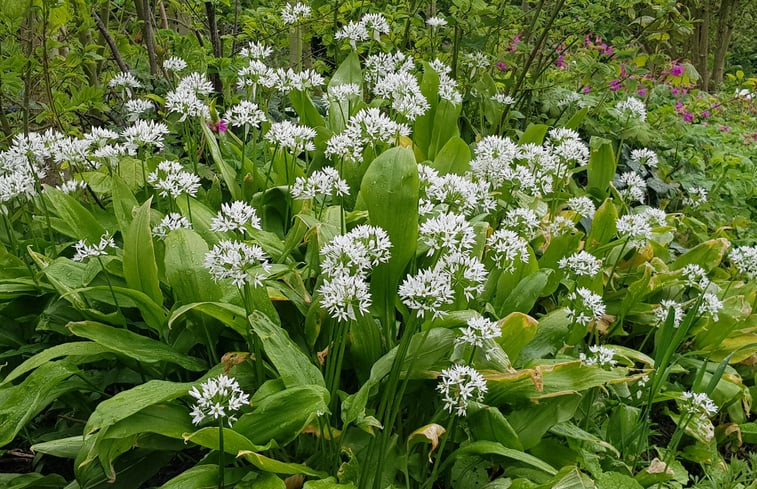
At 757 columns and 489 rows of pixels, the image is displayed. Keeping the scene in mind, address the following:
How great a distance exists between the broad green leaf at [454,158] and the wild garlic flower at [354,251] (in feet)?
4.93

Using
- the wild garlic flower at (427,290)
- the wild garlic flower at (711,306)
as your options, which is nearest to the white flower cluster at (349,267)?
the wild garlic flower at (427,290)

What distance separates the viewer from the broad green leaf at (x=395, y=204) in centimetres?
216

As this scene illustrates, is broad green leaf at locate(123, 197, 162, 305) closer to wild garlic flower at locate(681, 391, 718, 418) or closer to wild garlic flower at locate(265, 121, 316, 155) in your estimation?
wild garlic flower at locate(265, 121, 316, 155)

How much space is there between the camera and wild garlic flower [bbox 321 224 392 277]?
65.5 inches

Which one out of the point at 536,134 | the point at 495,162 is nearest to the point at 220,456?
the point at 495,162

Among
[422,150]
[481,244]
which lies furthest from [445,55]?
[481,244]

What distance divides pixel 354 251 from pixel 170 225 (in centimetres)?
76

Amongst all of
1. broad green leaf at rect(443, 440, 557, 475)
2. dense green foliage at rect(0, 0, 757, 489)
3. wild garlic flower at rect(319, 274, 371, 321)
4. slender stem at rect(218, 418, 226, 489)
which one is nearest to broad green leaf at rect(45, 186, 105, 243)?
dense green foliage at rect(0, 0, 757, 489)

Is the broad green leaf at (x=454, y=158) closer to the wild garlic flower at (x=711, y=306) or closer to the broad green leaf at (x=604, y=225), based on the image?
the broad green leaf at (x=604, y=225)

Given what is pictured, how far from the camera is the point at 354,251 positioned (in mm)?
1663

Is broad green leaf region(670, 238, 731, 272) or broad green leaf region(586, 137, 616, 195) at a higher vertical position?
broad green leaf region(586, 137, 616, 195)

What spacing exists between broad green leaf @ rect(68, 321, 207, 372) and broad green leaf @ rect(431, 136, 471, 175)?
1.57 meters

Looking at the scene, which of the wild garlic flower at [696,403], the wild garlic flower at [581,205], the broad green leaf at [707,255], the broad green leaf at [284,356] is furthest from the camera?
the broad green leaf at [707,255]

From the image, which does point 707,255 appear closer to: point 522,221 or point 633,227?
point 633,227
